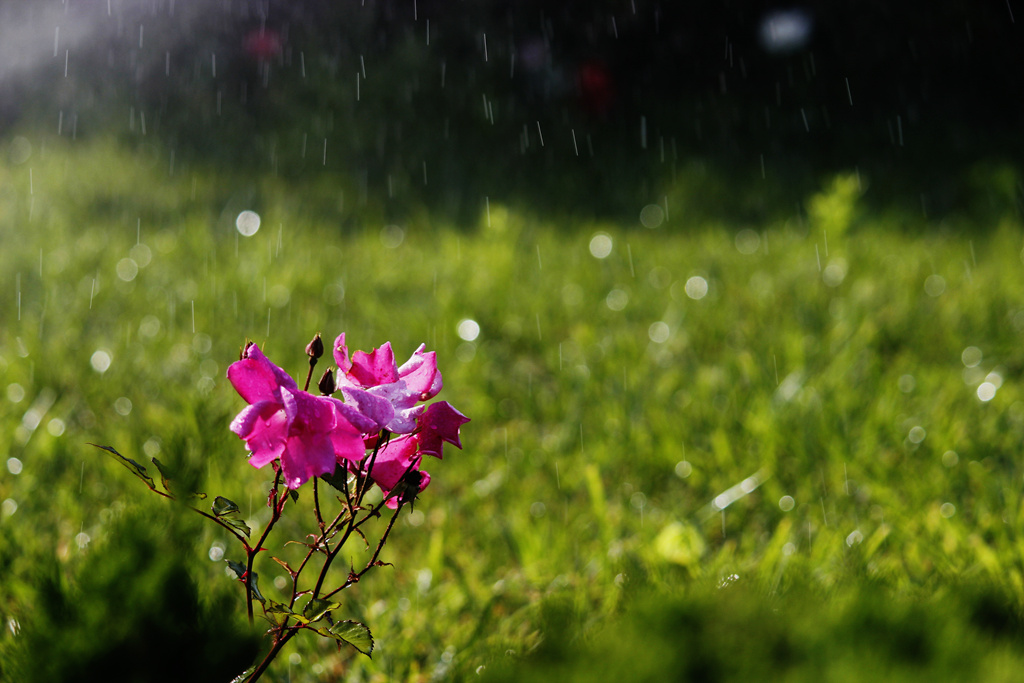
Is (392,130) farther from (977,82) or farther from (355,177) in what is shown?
(977,82)

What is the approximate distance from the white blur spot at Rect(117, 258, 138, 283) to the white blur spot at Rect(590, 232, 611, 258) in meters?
1.80

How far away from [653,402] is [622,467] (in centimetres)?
30

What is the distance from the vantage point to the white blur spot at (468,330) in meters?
2.51

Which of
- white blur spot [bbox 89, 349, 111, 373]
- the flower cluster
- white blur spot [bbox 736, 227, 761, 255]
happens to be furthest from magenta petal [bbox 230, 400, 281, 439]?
white blur spot [bbox 736, 227, 761, 255]

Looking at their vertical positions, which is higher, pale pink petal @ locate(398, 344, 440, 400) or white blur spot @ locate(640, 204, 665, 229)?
pale pink petal @ locate(398, 344, 440, 400)

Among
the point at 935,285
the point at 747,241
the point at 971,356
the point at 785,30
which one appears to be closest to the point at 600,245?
the point at 747,241

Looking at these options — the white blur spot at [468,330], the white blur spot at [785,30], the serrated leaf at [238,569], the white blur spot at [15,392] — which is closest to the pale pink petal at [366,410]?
the serrated leaf at [238,569]

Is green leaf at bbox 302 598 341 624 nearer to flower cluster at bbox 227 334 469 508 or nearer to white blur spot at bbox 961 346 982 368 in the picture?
flower cluster at bbox 227 334 469 508

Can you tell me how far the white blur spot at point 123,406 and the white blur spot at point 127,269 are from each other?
3.31 ft

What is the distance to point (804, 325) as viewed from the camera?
2.51 meters

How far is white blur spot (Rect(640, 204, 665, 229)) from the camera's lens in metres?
3.83

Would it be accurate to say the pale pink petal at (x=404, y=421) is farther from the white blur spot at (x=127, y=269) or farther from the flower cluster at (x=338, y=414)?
the white blur spot at (x=127, y=269)

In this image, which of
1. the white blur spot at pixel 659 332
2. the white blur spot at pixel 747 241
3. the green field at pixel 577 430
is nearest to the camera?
the green field at pixel 577 430

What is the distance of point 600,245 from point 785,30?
3.55 metres
